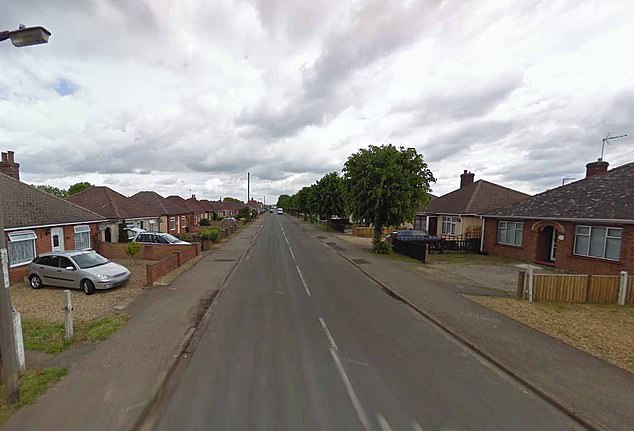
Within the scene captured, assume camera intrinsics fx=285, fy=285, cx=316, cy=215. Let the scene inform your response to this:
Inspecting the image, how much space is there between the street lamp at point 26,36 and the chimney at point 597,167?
88.9 feet

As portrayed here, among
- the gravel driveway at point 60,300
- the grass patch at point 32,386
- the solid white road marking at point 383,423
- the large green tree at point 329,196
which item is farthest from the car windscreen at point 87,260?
the large green tree at point 329,196

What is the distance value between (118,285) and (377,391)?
1011cm

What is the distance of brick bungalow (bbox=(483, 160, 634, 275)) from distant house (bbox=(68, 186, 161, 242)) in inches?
1071

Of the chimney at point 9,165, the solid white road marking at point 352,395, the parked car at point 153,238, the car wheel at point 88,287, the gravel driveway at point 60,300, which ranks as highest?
the chimney at point 9,165

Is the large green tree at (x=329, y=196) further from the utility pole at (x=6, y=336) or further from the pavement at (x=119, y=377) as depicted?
the utility pole at (x=6, y=336)

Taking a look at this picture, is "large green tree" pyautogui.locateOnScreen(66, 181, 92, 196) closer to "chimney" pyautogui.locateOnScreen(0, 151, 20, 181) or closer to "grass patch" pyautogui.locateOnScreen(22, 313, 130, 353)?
"chimney" pyautogui.locateOnScreen(0, 151, 20, 181)

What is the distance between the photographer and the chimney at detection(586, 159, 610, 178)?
1920 centimetres

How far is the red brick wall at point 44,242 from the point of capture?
37.8 ft

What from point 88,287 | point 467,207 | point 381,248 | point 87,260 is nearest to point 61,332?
point 88,287

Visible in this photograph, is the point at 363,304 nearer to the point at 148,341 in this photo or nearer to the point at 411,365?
the point at 411,365

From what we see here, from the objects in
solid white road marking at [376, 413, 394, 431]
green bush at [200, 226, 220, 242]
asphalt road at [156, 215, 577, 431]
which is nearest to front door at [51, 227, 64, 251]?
green bush at [200, 226, 220, 242]

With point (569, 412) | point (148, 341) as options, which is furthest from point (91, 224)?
point (569, 412)

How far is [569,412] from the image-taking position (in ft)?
13.3

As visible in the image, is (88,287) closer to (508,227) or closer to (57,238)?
(57,238)
